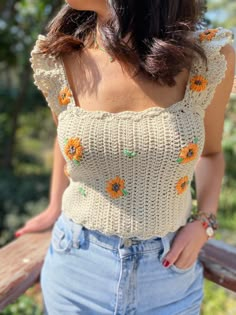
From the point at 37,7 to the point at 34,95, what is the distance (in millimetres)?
1169

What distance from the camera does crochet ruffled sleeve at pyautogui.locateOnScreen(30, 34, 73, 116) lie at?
93cm

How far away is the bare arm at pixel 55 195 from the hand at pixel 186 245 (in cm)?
42

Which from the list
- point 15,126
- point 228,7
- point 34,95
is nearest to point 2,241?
point 15,126

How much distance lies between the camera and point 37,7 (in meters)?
3.32

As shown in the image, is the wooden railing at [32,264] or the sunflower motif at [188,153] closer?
the sunflower motif at [188,153]

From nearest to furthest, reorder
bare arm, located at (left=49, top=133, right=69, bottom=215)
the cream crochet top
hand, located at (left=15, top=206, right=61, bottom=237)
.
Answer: the cream crochet top < bare arm, located at (left=49, top=133, right=69, bottom=215) < hand, located at (left=15, top=206, right=61, bottom=237)

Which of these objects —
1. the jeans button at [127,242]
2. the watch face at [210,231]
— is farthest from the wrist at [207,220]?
the jeans button at [127,242]

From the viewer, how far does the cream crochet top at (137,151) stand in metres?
0.84

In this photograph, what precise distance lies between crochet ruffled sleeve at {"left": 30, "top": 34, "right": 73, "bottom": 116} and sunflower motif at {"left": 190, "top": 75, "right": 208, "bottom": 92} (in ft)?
0.98

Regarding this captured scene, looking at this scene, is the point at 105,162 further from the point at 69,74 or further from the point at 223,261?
the point at 223,261

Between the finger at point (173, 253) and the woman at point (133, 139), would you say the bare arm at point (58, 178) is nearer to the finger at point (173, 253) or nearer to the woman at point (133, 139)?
the woman at point (133, 139)

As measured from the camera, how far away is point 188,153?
2.81 feet

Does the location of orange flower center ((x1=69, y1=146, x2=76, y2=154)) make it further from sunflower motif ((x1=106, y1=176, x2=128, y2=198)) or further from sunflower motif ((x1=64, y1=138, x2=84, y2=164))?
sunflower motif ((x1=106, y1=176, x2=128, y2=198))

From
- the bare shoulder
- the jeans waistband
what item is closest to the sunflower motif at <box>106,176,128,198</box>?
the jeans waistband
